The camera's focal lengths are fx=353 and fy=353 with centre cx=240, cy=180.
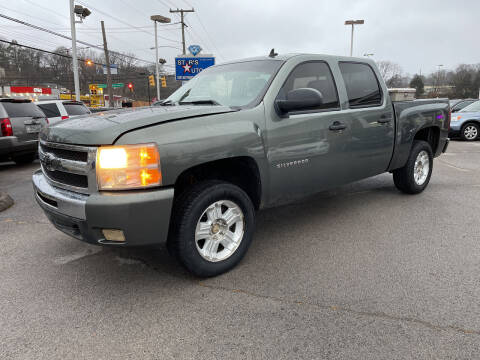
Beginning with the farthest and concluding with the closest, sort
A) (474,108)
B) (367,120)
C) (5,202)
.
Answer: (474,108)
(5,202)
(367,120)

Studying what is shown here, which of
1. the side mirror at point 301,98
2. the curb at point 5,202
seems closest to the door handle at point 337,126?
the side mirror at point 301,98

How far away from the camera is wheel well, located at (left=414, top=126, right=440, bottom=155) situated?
18.0 ft

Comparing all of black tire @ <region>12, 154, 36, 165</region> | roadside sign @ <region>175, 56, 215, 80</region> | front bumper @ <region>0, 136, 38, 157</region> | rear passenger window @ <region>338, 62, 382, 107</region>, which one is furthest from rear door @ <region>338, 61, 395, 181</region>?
roadside sign @ <region>175, 56, 215, 80</region>

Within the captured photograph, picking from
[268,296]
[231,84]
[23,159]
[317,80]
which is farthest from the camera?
[23,159]

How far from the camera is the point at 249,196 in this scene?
10.9ft

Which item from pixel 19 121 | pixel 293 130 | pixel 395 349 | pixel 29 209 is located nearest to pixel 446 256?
pixel 395 349

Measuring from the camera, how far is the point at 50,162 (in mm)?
2855

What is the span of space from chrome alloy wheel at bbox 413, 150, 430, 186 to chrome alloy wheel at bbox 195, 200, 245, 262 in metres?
3.45

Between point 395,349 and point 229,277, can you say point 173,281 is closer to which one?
point 229,277

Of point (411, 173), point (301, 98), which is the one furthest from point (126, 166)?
point (411, 173)

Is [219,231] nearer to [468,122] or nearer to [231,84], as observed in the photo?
[231,84]

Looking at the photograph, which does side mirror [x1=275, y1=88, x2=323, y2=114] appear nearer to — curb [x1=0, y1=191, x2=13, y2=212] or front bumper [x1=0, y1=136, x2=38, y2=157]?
curb [x1=0, y1=191, x2=13, y2=212]

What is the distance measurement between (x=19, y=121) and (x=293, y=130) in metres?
7.21

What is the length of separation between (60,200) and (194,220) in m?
1.00
